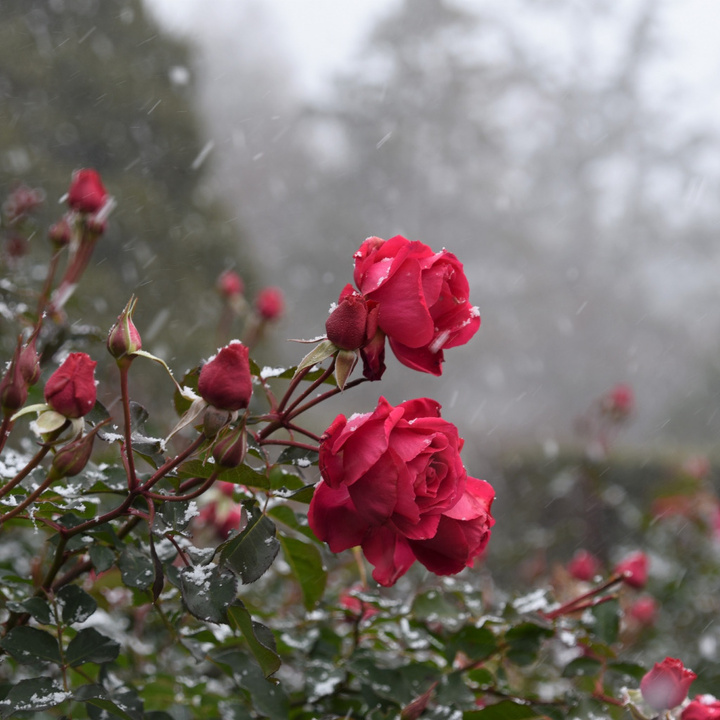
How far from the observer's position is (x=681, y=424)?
36.7 ft

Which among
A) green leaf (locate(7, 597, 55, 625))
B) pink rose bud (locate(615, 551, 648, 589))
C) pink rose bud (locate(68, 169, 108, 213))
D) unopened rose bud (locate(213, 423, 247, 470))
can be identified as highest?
pink rose bud (locate(68, 169, 108, 213))

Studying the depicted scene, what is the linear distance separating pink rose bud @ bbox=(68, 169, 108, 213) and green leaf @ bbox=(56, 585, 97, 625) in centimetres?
78

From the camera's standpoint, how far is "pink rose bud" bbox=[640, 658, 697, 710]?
616 mm

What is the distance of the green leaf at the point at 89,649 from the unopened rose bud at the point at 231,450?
0.77ft

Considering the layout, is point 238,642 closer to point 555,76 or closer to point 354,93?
point 354,93

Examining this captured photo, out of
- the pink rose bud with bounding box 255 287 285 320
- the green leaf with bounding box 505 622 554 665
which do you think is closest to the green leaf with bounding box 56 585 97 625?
the green leaf with bounding box 505 622 554 665

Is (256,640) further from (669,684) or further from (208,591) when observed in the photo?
(669,684)

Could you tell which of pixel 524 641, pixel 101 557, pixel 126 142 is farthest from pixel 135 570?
pixel 126 142

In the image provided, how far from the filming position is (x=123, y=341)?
493 millimetres

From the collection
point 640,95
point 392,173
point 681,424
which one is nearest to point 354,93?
point 392,173

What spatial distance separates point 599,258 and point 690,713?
13984mm

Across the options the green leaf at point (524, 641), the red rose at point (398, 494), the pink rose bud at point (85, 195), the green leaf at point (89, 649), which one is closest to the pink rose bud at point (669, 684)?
the green leaf at point (524, 641)

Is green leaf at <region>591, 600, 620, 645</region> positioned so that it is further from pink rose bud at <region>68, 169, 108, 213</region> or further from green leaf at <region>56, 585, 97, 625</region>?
pink rose bud at <region>68, 169, 108, 213</region>

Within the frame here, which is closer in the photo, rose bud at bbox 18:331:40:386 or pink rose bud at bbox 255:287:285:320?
rose bud at bbox 18:331:40:386
